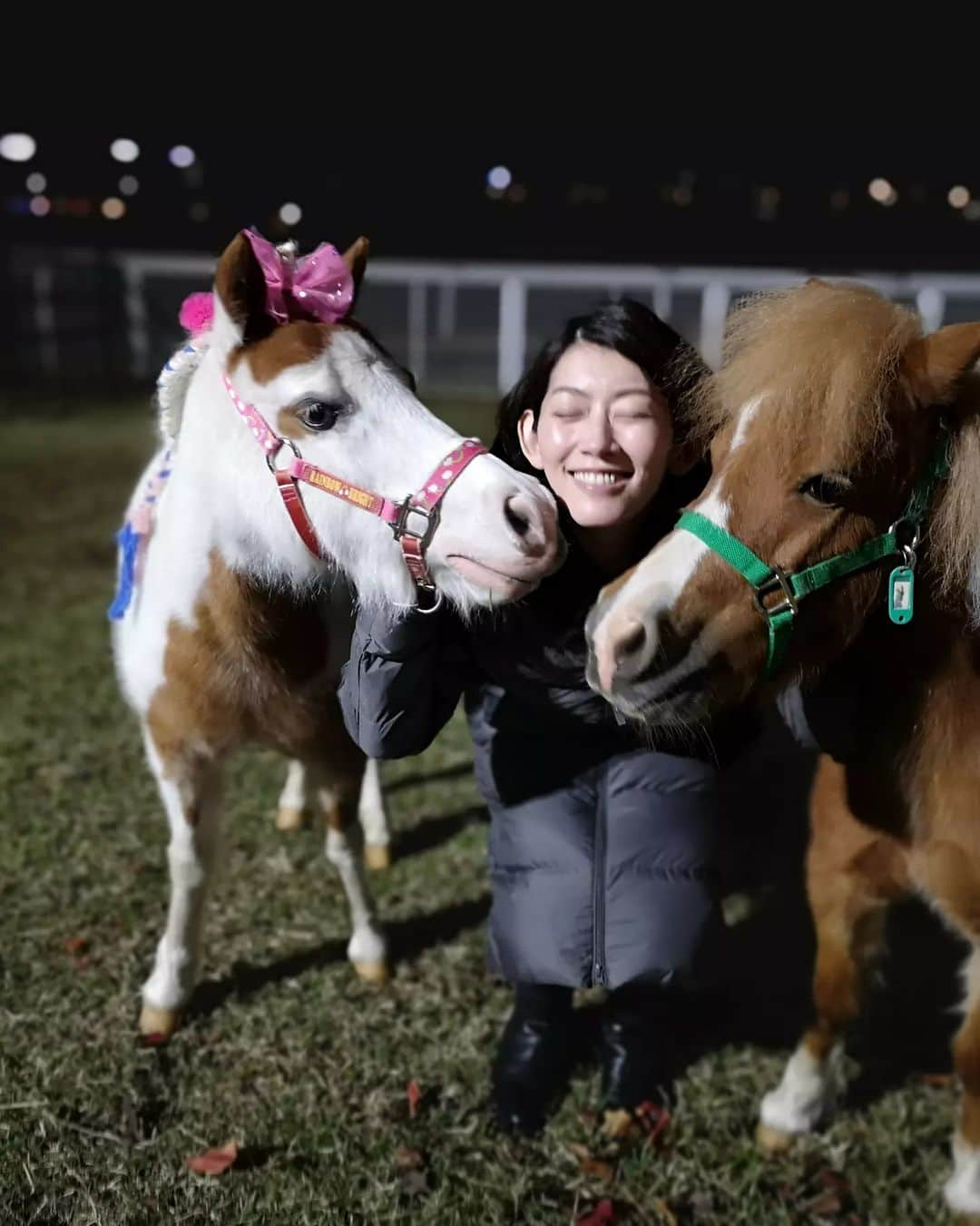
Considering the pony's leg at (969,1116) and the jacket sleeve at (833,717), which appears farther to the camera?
the pony's leg at (969,1116)

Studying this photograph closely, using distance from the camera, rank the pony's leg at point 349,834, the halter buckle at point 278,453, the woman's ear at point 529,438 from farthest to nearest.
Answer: the pony's leg at point 349,834 → the woman's ear at point 529,438 → the halter buckle at point 278,453

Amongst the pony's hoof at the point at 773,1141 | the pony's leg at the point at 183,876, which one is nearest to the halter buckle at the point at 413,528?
the pony's leg at the point at 183,876

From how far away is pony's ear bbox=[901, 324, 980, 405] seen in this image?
1.46 metres

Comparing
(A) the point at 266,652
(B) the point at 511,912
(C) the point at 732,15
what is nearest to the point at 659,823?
(B) the point at 511,912

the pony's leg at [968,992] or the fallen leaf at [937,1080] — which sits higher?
the pony's leg at [968,992]

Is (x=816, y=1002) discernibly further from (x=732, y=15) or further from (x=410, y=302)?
(x=410, y=302)

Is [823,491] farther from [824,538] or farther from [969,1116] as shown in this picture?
[969,1116]

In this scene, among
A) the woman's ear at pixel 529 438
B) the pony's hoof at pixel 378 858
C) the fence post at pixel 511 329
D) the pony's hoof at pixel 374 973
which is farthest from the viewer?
the fence post at pixel 511 329

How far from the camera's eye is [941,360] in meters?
1.48

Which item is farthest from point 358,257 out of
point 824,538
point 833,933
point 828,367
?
point 833,933

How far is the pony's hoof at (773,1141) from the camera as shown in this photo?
232 cm

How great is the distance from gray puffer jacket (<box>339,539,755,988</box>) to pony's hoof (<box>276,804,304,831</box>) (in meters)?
1.48

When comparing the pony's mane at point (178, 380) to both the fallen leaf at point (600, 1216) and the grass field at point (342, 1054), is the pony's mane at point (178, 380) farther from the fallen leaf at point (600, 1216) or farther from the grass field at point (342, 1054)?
the fallen leaf at point (600, 1216)

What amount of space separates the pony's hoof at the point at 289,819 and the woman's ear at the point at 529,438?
2.09 meters
